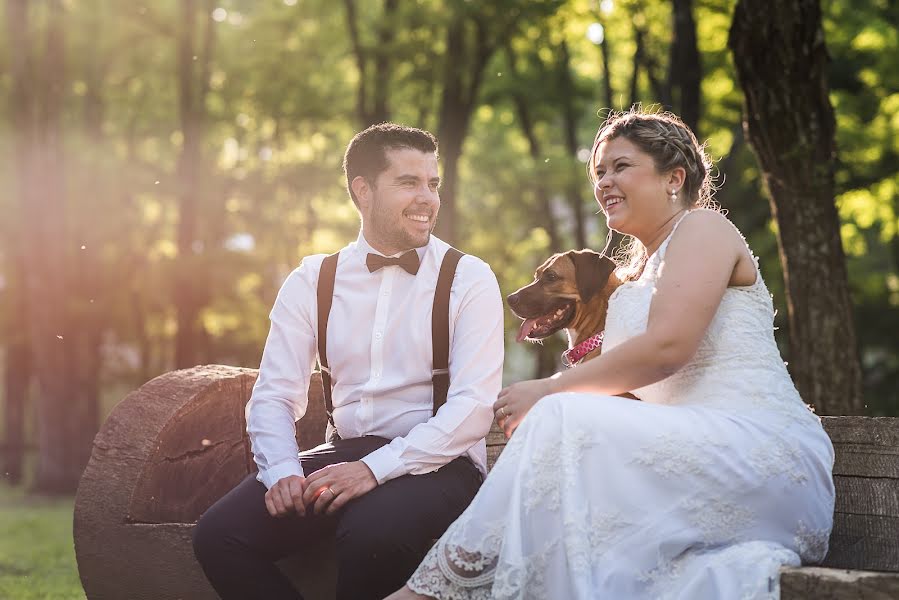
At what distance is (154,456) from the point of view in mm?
4953

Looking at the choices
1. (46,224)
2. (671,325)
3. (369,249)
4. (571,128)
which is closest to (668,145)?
(671,325)

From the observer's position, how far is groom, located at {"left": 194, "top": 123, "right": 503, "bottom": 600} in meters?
3.93

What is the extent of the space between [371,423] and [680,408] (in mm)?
1264

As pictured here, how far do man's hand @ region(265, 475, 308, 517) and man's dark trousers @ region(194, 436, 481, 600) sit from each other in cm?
9

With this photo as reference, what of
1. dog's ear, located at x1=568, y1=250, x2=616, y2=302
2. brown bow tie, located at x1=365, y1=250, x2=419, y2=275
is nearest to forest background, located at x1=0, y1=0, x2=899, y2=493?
dog's ear, located at x1=568, y1=250, x2=616, y2=302

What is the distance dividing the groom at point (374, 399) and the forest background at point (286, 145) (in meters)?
8.47

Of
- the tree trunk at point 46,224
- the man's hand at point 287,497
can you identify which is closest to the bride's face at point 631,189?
the man's hand at point 287,497

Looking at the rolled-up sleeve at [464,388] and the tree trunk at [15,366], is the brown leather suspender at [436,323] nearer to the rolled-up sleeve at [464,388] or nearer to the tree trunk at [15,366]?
the rolled-up sleeve at [464,388]

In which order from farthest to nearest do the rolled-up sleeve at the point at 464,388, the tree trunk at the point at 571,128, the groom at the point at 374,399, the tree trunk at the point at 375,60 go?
the tree trunk at the point at 571,128, the tree trunk at the point at 375,60, the rolled-up sleeve at the point at 464,388, the groom at the point at 374,399

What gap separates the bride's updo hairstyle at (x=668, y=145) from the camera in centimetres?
411

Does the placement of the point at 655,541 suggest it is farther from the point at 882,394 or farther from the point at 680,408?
the point at 882,394

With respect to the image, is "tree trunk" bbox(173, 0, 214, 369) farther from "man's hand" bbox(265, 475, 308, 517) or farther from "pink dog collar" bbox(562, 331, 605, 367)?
"man's hand" bbox(265, 475, 308, 517)

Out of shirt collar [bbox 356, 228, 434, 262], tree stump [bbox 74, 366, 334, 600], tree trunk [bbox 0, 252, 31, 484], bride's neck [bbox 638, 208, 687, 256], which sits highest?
bride's neck [bbox 638, 208, 687, 256]

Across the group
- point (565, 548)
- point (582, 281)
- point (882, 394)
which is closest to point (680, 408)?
point (565, 548)
